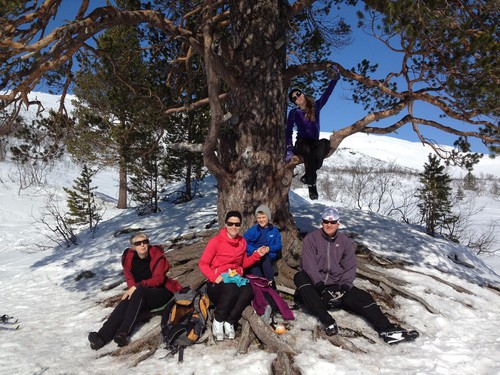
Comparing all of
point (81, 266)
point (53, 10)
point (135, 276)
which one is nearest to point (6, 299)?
point (81, 266)

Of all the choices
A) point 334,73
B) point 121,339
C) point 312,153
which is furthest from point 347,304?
point 334,73

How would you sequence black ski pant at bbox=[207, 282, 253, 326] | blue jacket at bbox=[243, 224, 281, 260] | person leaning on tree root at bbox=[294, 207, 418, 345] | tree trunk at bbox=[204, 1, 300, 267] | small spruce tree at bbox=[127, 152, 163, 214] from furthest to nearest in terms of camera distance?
small spruce tree at bbox=[127, 152, 163, 214] < tree trunk at bbox=[204, 1, 300, 267] < blue jacket at bbox=[243, 224, 281, 260] < person leaning on tree root at bbox=[294, 207, 418, 345] < black ski pant at bbox=[207, 282, 253, 326]

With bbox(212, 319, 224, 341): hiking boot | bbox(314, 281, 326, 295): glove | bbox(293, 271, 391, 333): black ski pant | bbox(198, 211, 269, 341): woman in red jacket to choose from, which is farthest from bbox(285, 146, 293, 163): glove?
bbox(212, 319, 224, 341): hiking boot

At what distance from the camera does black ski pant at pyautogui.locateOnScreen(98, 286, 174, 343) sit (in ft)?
12.5

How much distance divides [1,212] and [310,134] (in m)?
16.4

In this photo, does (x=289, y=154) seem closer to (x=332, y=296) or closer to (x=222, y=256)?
(x=222, y=256)

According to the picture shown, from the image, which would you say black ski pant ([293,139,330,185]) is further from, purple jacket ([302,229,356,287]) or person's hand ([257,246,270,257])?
person's hand ([257,246,270,257])

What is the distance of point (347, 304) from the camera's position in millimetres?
4117

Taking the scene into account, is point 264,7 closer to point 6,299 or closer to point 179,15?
point 179,15

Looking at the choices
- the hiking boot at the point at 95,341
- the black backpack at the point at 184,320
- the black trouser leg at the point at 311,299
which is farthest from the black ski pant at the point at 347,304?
the hiking boot at the point at 95,341

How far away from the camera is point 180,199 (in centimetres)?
1293

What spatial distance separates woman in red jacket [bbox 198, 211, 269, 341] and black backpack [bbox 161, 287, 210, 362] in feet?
0.51

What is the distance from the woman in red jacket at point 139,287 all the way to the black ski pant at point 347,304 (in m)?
1.63

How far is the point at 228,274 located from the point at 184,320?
0.71 metres
